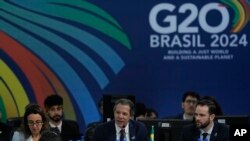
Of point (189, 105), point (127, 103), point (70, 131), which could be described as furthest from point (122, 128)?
point (189, 105)

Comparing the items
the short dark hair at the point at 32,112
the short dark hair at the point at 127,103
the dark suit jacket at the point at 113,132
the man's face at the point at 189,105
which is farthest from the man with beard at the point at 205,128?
the man's face at the point at 189,105

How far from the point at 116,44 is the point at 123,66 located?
1.10 feet

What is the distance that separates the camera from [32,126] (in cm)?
912

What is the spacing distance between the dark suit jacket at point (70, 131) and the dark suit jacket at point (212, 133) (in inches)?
78.1

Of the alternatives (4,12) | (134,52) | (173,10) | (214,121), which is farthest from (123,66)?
(214,121)

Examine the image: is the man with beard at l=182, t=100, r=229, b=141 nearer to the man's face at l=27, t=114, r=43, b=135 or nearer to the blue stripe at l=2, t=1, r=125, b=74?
the man's face at l=27, t=114, r=43, b=135

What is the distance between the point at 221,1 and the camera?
12.7m

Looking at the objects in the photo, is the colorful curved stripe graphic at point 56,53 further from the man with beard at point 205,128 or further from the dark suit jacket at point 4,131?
the man with beard at point 205,128

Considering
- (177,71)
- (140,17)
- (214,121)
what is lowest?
(214,121)

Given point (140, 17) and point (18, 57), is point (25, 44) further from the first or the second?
point (140, 17)

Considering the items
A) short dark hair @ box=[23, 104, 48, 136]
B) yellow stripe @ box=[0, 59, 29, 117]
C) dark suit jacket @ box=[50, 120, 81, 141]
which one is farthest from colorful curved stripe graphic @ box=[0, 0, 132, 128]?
short dark hair @ box=[23, 104, 48, 136]

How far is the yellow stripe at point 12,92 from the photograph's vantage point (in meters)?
12.4

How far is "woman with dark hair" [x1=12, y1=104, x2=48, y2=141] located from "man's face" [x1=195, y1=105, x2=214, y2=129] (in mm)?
1653

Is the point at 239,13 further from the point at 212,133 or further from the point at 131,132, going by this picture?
the point at 131,132
